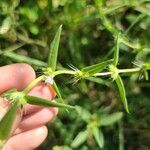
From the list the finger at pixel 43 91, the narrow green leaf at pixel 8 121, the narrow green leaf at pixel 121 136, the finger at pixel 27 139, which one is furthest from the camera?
the narrow green leaf at pixel 121 136

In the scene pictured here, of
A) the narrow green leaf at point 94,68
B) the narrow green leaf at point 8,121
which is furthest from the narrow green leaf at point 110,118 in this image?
Answer: the narrow green leaf at point 8,121

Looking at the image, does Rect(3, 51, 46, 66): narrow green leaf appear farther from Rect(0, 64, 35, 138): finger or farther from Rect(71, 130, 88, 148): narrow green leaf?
Rect(71, 130, 88, 148): narrow green leaf

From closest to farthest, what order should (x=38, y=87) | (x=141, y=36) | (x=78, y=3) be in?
(x=38, y=87) < (x=78, y=3) < (x=141, y=36)

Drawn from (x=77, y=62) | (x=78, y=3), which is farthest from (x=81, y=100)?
(x=78, y=3)

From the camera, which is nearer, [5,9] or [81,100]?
[5,9]

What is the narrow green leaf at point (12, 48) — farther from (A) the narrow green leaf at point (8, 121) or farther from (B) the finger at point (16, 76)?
(A) the narrow green leaf at point (8, 121)

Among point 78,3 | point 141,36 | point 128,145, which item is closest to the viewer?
point 78,3

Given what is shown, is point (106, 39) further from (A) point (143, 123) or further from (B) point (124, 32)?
(A) point (143, 123)
